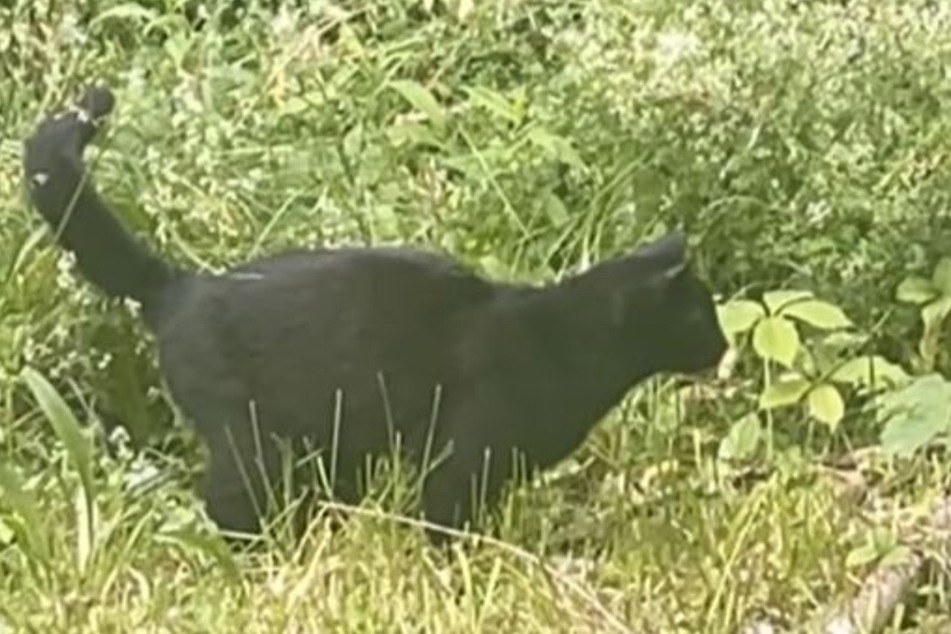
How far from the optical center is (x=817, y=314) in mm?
3795

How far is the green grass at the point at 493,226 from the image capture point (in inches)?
134

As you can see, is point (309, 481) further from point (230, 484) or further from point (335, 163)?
point (335, 163)

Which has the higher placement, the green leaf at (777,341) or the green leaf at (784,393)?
the green leaf at (777,341)

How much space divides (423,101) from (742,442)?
116cm

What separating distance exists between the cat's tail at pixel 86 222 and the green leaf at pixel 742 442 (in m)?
0.77

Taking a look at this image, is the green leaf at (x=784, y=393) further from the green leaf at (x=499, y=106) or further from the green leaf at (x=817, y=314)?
the green leaf at (x=499, y=106)

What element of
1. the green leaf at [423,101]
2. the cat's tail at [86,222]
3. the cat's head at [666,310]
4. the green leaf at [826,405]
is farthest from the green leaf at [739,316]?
the green leaf at [423,101]

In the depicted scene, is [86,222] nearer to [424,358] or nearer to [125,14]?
[424,358]

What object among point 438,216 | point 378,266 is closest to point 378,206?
point 438,216

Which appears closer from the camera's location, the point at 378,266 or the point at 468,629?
the point at 468,629

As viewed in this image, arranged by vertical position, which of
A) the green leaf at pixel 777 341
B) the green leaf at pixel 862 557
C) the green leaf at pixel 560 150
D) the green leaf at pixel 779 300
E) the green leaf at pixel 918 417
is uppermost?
the green leaf at pixel 560 150

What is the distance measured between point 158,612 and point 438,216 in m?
1.18

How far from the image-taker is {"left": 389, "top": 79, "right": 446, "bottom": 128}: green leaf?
15.4 feet

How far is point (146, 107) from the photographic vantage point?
15.2 ft
